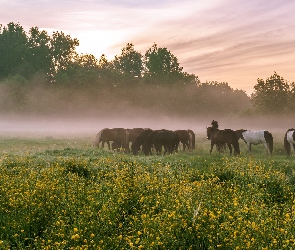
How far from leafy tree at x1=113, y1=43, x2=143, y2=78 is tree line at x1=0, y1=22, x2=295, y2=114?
0.35 metres

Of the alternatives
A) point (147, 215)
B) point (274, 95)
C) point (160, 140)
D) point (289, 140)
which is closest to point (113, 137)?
point (160, 140)

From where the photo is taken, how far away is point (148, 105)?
84.0 m

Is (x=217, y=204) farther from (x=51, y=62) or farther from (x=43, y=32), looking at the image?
(x=43, y=32)

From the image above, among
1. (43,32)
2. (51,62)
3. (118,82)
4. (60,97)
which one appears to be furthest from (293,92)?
(43,32)

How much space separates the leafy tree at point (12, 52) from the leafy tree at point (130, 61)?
31.7 m

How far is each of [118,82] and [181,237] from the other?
78.6m

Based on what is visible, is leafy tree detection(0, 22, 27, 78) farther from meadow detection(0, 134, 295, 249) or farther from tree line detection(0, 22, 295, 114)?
meadow detection(0, 134, 295, 249)

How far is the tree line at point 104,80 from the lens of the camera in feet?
236

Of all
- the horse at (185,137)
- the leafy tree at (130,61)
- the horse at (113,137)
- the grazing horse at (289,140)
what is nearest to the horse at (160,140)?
the horse at (185,137)

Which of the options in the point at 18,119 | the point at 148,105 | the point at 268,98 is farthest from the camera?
the point at 148,105

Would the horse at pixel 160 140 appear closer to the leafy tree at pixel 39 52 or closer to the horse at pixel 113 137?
the horse at pixel 113 137

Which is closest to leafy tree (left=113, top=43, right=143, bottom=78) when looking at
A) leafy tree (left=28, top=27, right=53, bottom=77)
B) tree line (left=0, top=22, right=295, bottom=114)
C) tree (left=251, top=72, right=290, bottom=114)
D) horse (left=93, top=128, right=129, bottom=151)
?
tree line (left=0, top=22, right=295, bottom=114)

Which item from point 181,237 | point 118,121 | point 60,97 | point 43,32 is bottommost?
point 181,237

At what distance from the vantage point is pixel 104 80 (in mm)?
82938
